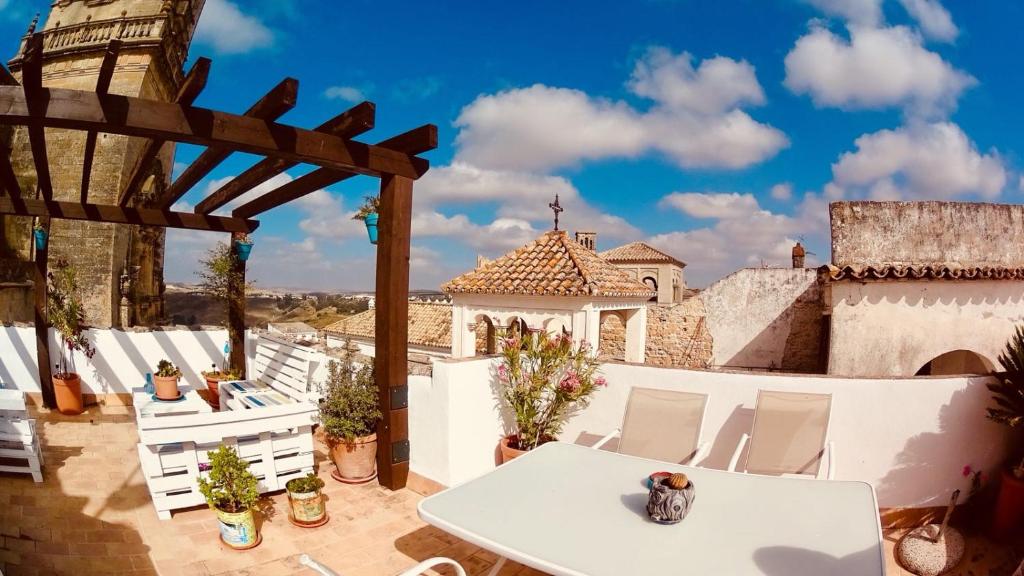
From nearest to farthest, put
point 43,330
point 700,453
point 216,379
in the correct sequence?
1. point 700,453
2. point 43,330
3. point 216,379

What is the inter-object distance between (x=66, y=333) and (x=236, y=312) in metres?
2.23

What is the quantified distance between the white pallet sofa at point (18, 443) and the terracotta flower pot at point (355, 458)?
8.77 ft

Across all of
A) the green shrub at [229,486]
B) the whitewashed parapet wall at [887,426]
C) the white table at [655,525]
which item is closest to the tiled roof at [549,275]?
the whitewashed parapet wall at [887,426]

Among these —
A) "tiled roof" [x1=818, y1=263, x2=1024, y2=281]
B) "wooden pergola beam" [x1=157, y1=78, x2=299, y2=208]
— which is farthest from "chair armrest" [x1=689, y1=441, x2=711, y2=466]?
"wooden pergola beam" [x1=157, y1=78, x2=299, y2=208]

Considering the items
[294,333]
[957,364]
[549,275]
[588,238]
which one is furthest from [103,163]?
[957,364]

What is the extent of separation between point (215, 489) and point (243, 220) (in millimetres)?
5315

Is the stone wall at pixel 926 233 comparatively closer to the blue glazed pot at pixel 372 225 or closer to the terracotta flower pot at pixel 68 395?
the blue glazed pot at pixel 372 225

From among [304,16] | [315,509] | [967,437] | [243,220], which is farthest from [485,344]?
[967,437]

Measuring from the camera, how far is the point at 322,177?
5168mm

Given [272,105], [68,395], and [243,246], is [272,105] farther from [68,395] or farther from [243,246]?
[68,395]

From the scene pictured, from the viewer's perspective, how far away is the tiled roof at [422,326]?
1762 cm

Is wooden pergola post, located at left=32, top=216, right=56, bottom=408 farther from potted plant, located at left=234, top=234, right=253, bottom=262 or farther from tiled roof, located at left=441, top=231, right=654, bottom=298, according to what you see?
tiled roof, located at left=441, top=231, right=654, bottom=298

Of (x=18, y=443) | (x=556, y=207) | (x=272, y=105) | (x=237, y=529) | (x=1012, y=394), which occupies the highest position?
(x=556, y=207)

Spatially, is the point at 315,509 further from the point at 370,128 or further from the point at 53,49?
the point at 53,49
